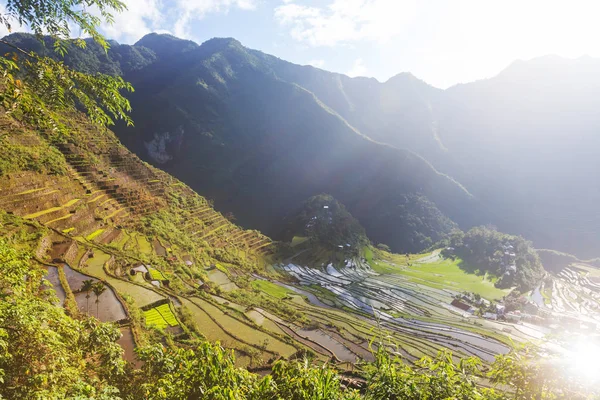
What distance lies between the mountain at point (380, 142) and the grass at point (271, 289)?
51.6 metres

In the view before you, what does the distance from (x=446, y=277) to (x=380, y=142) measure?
10299cm

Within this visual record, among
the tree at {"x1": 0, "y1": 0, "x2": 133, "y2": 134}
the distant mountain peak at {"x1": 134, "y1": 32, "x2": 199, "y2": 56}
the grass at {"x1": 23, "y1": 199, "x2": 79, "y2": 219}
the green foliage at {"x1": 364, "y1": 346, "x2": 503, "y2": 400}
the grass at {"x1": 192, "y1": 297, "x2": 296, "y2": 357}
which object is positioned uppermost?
the distant mountain peak at {"x1": 134, "y1": 32, "x2": 199, "y2": 56}

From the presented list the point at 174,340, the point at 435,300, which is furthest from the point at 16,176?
the point at 435,300

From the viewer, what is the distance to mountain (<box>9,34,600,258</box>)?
361ft

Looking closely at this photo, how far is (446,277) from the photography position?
61.9 m

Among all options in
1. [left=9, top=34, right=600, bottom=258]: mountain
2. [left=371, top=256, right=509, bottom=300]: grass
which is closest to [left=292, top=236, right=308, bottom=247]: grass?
[left=371, top=256, right=509, bottom=300]: grass

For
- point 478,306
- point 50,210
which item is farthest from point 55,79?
point 478,306

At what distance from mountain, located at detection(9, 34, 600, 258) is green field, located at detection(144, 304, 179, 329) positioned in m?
70.1

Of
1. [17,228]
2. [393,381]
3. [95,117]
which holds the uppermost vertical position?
[95,117]

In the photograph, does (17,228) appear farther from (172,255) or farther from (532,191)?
(532,191)

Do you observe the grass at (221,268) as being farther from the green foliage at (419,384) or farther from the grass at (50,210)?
the green foliage at (419,384)

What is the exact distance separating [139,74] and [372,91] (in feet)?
505

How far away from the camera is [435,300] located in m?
46.9

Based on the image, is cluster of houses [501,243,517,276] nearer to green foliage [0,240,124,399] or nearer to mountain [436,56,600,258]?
mountain [436,56,600,258]
